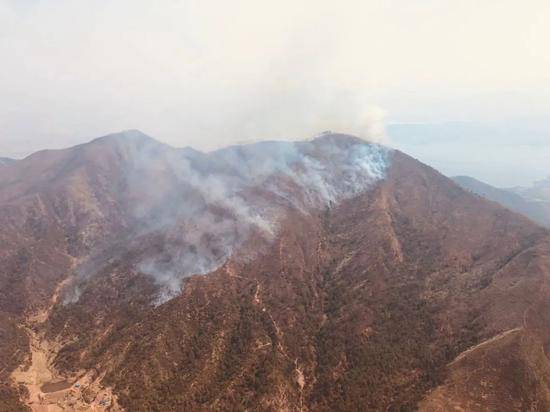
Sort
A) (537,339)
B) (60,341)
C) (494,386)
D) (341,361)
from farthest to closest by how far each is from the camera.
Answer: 1. (60,341)
2. (341,361)
3. (537,339)
4. (494,386)

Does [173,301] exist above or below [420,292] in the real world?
above

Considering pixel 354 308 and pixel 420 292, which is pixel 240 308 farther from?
pixel 420 292

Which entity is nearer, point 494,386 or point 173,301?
point 494,386

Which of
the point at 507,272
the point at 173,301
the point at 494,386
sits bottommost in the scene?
the point at 494,386

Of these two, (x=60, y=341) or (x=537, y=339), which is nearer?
(x=537, y=339)

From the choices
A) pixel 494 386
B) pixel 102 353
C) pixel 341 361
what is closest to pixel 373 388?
pixel 341 361

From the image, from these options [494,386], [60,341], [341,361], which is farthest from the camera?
[60,341]

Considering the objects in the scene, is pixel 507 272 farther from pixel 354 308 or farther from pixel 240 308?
pixel 240 308

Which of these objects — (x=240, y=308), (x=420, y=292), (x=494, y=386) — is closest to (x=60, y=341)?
(x=240, y=308)

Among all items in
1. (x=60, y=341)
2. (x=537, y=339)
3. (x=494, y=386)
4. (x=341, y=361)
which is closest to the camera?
(x=494, y=386)
